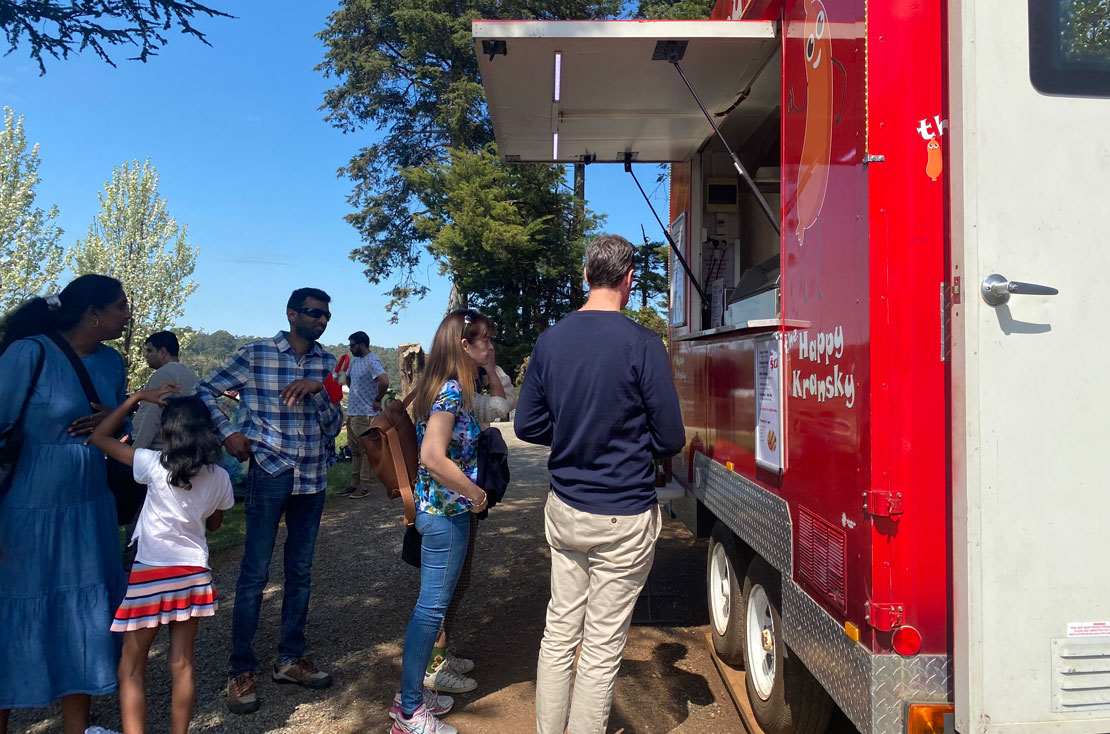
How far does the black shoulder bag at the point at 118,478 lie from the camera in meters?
2.93

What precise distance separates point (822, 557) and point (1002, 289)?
0.93 meters

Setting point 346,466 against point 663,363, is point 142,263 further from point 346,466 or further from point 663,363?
point 663,363

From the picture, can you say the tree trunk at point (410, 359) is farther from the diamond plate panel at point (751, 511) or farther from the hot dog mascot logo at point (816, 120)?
the hot dog mascot logo at point (816, 120)

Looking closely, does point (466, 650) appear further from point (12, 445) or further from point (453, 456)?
point (12, 445)

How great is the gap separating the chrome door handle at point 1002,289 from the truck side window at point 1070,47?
0.49m

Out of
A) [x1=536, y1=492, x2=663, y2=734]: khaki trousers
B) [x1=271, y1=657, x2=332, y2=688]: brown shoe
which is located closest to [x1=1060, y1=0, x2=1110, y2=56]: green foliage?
[x1=536, y1=492, x2=663, y2=734]: khaki trousers

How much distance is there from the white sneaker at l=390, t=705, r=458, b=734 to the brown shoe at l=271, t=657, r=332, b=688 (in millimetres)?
750

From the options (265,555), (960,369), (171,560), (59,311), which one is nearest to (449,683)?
(265,555)

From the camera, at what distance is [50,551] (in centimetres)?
278

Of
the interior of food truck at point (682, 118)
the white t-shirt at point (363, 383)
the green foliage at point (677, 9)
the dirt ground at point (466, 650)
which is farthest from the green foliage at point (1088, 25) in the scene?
the green foliage at point (677, 9)

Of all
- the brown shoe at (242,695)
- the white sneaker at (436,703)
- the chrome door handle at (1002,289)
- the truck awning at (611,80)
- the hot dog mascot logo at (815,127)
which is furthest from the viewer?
the brown shoe at (242,695)

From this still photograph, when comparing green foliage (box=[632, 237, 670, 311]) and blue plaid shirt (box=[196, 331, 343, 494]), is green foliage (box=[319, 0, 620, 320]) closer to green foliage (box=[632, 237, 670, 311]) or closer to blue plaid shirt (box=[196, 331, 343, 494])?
green foliage (box=[632, 237, 670, 311])

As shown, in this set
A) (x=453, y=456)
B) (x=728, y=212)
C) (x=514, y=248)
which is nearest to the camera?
(x=453, y=456)

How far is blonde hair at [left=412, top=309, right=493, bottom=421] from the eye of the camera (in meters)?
3.00
